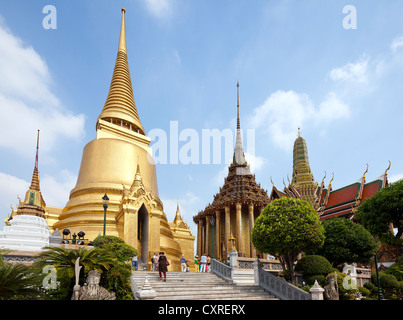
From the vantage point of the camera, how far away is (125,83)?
3338 cm

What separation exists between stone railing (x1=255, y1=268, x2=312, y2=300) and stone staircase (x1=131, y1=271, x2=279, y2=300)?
279 mm

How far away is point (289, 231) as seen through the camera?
15266 millimetres

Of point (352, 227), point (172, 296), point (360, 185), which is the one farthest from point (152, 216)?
point (360, 185)

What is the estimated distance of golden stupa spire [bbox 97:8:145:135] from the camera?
100ft

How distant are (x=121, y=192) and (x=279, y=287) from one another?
1494 centimetres

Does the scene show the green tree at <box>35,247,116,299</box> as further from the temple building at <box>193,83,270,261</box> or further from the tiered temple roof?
the tiered temple roof

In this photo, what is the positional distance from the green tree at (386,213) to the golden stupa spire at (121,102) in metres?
21.4

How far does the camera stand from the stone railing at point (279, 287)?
1353 centimetres

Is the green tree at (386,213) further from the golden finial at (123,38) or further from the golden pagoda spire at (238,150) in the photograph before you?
the golden finial at (123,38)

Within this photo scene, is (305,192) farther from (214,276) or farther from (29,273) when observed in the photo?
(29,273)

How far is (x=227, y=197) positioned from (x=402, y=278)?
2036 centimetres

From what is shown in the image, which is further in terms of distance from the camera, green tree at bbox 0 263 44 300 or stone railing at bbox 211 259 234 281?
stone railing at bbox 211 259 234 281

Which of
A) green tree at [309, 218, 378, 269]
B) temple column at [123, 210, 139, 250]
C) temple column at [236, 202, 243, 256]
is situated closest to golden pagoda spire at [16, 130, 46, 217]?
temple column at [123, 210, 139, 250]
